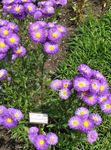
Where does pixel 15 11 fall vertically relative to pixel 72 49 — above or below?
above

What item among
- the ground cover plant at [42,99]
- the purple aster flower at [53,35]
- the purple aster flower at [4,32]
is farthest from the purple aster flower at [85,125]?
the purple aster flower at [4,32]

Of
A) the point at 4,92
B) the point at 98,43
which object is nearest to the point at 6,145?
the point at 4,92

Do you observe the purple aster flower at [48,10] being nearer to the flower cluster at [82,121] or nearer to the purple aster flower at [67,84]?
the purple aster flower at [67,84]

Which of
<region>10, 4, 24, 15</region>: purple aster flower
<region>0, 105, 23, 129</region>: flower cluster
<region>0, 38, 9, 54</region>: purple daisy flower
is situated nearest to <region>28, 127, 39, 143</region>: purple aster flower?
<region>0, 105, 23, 129</region>: flower cluster

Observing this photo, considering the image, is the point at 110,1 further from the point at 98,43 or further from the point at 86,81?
the point at 86,81

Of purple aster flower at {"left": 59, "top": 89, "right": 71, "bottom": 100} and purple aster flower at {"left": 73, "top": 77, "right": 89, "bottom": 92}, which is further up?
Answer: purple aster flower at {"left": 73, "top": 77, "right": 89, "bottom": 92}

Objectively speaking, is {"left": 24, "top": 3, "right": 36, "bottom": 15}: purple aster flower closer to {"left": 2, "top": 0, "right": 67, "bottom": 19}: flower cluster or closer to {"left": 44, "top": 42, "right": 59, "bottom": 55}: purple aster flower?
{"left": 2, "top": 0, "right": 67, "bottom": 19}: flower cluster

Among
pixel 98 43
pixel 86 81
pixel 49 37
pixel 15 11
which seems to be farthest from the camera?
pixel 98 43
